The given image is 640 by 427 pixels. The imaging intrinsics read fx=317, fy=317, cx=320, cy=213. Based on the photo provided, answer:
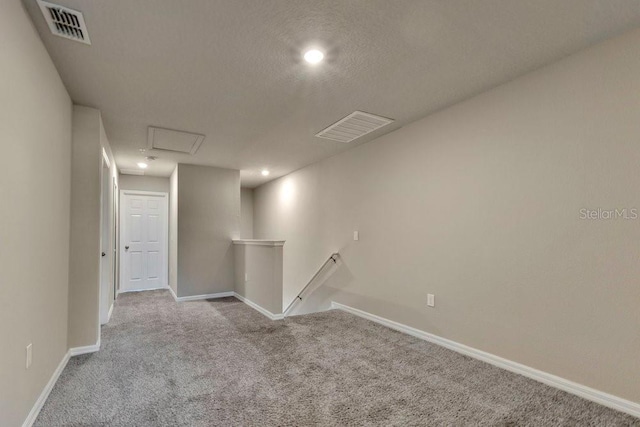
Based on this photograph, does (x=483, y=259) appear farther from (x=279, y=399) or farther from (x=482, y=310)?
(x=279, y=399)

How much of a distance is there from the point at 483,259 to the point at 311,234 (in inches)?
117

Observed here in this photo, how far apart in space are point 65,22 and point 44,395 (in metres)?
2.33

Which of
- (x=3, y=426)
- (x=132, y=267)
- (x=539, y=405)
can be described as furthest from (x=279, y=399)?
(x=132, y=267)

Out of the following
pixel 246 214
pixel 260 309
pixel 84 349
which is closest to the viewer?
pixel 84 349

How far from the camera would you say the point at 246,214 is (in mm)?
7785

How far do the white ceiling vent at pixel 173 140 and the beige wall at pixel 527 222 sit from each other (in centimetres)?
227

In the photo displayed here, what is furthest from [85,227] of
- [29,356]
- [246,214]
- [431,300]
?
[246,214]

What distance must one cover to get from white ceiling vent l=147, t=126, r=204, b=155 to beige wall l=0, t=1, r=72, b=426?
1186 mm

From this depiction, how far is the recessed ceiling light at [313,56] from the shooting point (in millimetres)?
2114

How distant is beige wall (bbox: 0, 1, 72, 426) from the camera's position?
1525 mm

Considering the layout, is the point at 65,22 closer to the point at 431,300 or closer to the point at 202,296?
the point at 431,300

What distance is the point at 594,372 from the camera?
2029 mm

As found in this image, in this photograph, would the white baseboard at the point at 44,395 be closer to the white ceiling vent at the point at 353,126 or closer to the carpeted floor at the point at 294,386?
the carpeted floor at the point at 294,386

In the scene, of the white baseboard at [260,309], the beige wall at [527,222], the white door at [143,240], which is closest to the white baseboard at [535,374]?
the beige wall at [527,222]
